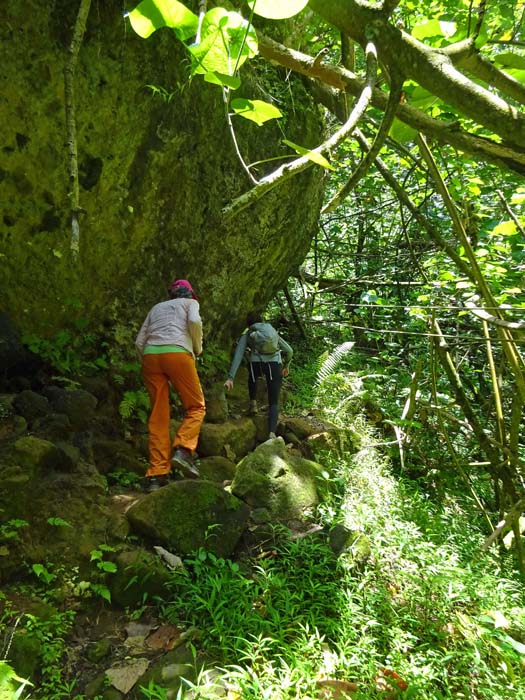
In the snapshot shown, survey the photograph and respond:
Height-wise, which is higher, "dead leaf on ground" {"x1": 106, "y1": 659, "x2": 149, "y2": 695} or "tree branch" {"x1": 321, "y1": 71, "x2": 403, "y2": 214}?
"tree branch" {"x1": 321, "y1": 71, "x2": 403, "y2": 214}

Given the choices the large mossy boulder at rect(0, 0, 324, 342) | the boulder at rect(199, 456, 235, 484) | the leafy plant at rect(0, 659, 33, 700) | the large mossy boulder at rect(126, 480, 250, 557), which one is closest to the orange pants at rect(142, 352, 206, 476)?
the boulder at rect(199, 456, 235, 484)

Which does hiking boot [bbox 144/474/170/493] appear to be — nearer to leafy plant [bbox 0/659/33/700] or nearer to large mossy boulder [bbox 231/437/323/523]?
large mossy boulder [bbox 231/437/323/523]

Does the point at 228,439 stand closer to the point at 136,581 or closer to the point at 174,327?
the point at 174,327

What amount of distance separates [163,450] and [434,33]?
13.1ft

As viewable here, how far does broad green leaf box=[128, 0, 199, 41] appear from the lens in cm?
113

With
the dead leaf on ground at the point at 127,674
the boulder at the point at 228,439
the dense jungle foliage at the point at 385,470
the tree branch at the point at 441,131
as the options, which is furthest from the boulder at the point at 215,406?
the tree branch at the point at 441,131

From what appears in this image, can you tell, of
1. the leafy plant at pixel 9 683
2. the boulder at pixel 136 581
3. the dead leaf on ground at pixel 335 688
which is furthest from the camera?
the boulder at pixel 136 581

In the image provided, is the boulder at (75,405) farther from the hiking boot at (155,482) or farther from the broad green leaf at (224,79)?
the broad green leaf at (224,79)

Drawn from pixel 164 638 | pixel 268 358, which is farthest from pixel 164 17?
pixel 268 358

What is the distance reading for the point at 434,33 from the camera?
1.51m

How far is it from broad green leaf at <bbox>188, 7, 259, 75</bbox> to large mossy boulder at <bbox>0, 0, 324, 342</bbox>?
3222 mm

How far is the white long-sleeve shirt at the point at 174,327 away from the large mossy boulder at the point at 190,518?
1.44 m

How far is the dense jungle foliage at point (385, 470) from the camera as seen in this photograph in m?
1.39

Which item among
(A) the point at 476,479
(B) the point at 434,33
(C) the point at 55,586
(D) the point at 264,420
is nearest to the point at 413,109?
(B) the point at 434,33
